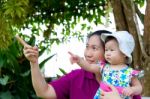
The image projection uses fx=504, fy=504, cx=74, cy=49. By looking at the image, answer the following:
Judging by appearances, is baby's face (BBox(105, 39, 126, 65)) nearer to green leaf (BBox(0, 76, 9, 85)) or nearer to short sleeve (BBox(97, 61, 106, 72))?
short sleeve (BBox(97, 61, 106, 72))

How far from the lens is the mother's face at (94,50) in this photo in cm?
278

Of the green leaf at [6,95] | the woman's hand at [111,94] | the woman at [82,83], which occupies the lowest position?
the green leaf at [6,95]

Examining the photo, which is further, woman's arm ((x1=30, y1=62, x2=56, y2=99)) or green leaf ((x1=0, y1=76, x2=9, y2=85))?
green leaf ((x1=0, y1=76, x2=9, y2=85))

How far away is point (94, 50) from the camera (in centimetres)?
281

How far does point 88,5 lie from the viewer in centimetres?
667

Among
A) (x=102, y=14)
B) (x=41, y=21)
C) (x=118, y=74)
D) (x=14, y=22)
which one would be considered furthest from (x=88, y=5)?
(x=118, y=74)

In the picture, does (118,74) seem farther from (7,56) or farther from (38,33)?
(38,33)

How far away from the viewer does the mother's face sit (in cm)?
278

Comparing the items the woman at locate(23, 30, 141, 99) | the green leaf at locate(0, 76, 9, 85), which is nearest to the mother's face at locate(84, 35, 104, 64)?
the woman at locate(23, 30, 141, 99)

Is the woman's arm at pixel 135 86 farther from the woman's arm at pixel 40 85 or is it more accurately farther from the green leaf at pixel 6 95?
the green leaf at pixel 6 95

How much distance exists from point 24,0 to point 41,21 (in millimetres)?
2493

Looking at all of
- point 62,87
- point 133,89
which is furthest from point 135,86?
point 62,87

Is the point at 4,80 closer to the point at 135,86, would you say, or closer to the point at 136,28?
the point at 136,28

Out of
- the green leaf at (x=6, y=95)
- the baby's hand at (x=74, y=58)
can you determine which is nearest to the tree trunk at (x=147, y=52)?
the green leaf at (x=6, y=95)
